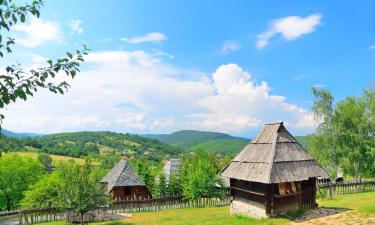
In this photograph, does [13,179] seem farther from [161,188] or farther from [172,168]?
[172,168]

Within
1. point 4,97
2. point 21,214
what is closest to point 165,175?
point 21,214

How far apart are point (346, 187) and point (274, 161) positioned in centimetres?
2153

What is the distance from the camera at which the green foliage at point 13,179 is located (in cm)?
3841

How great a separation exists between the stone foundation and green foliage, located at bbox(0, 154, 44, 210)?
2629 cm

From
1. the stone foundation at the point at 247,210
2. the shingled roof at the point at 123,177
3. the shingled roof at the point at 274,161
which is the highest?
the shingled roof at the point at 274,161

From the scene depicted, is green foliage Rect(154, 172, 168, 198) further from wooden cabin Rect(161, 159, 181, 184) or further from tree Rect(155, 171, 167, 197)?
wooden cabin Rect(161, 159, 181, 184)

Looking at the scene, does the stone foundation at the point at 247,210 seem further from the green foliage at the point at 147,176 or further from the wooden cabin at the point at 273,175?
the green foliage at the point at 147,176

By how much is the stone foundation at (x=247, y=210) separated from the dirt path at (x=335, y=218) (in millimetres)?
2380

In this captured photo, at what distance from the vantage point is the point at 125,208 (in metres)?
31.1

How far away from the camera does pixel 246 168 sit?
71.2 feet

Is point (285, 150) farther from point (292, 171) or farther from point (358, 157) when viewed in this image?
point (358, 157)

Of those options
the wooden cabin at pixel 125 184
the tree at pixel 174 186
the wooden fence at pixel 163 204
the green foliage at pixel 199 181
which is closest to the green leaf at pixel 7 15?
the wooden fence at pixel 163 204

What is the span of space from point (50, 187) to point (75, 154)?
110 m

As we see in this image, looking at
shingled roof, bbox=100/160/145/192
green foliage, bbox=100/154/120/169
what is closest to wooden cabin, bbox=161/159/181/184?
shingled roof, bbox=100/160/145/192
